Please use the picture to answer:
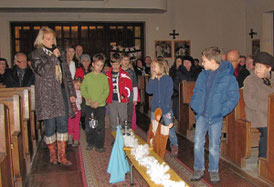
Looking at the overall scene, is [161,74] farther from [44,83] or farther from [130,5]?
[130,5]

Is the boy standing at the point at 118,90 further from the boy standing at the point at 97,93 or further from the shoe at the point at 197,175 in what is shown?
the shoe at the point at 197,175

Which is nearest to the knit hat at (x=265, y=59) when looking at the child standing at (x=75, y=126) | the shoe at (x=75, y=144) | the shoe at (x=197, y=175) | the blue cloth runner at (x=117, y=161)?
the shoe at (x=197, y=175)

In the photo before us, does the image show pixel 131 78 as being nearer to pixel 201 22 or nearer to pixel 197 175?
pixel 197 175

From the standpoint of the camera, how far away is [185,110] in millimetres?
6660

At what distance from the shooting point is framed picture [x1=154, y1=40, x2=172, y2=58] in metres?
14.4

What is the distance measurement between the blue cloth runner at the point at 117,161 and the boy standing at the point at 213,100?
34.6 inches

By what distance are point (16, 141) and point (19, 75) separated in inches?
127

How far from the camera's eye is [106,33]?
46.9 feet

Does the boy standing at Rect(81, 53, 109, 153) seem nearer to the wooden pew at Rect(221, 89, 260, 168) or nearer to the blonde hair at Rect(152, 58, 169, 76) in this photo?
the blonde hair at Rect(152, 58, 169, 76)

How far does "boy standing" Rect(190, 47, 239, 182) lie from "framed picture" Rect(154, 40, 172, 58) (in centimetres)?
1068

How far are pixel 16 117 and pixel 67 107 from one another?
69 cm

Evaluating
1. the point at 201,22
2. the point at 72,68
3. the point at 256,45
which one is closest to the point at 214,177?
the point at 72,68

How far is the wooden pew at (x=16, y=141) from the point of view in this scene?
3.88m

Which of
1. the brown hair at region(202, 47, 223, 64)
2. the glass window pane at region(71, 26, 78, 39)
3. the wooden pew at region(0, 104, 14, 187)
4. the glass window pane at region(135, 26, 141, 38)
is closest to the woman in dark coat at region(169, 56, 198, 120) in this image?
the brown hair at region(202, 47, 223, 64)
